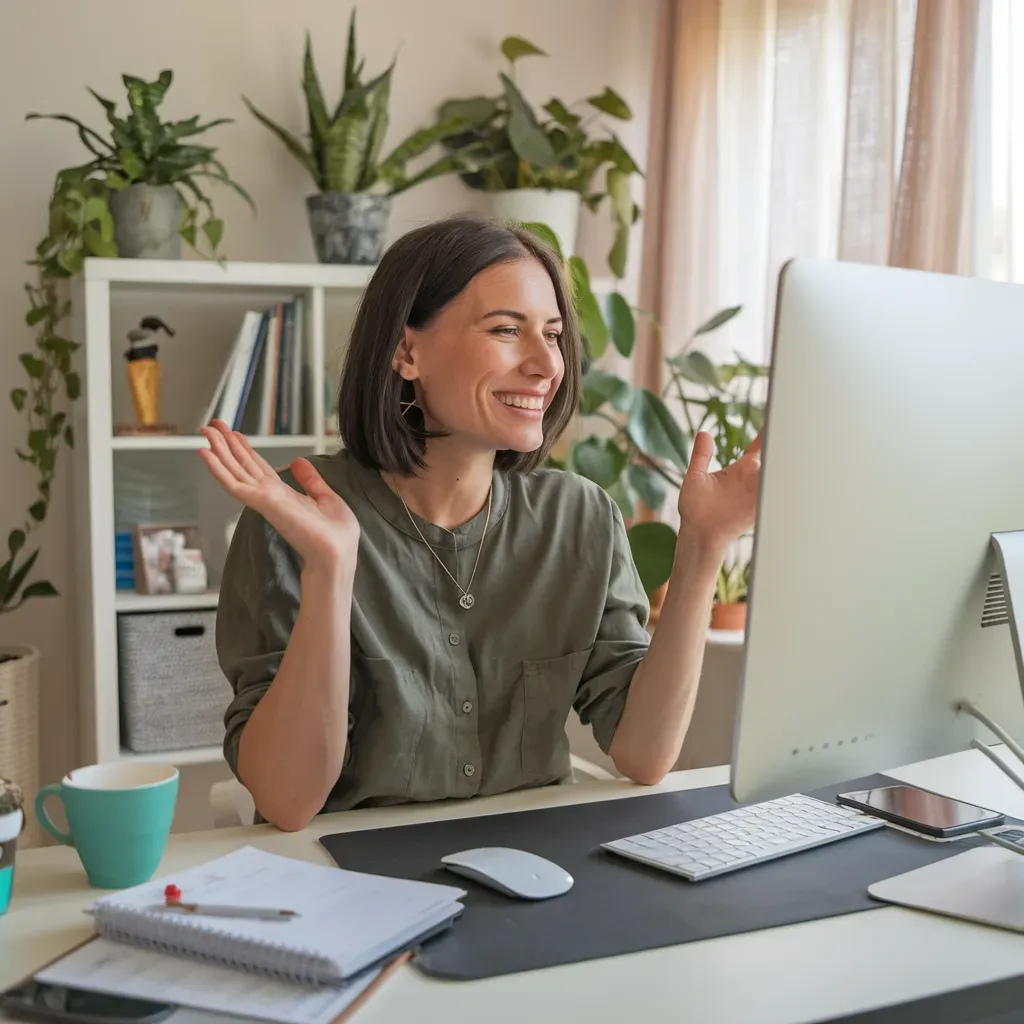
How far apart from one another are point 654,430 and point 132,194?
120cm

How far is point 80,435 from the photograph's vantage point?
2760 mm

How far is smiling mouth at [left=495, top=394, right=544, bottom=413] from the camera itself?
56.4 inches

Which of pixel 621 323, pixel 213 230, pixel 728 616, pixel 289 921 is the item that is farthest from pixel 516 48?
pixel 289 921

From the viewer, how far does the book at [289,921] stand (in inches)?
32.4

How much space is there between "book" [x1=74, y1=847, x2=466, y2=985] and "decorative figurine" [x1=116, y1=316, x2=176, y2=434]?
1916 millimetres

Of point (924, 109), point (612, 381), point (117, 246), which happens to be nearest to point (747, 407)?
point (612, 381)

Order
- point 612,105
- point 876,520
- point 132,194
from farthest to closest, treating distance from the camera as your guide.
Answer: point 612,105
point 132,194
point 876,520

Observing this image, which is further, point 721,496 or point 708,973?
point 721,496

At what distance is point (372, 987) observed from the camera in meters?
0.82

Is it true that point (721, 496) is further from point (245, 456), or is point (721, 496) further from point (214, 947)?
point (214, 947)

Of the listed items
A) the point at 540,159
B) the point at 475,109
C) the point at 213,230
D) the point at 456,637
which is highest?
the point at 475,109

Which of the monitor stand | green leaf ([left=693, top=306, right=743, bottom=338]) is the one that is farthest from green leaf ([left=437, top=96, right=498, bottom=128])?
the monitor stand

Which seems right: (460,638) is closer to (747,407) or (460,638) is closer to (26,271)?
(747,407)

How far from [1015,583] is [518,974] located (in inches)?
19.1
